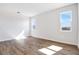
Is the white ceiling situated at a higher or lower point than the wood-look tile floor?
higher

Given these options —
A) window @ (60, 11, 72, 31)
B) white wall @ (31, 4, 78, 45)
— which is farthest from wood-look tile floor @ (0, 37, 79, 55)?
window @ (60, 11, 72, 31)

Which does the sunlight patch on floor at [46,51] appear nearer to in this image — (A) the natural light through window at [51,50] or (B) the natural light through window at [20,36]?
(A) the natural light through window at [51,50]

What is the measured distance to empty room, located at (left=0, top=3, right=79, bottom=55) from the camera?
4.79ft

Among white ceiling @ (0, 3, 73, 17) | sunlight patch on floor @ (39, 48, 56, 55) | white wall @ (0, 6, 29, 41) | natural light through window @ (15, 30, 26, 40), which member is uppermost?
white ceiling @ (0, 3, 73, 17)

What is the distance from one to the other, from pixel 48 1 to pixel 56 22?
1.33 ft

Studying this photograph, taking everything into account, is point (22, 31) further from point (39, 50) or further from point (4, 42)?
point (39, 50)

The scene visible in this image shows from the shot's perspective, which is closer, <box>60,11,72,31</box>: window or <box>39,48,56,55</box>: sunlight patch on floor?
Answer: <box>60,11,72,31</box>: window

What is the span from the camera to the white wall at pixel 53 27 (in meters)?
1.46

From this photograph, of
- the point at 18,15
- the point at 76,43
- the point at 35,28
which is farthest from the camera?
the point at 35,28

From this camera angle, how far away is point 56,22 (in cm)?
158

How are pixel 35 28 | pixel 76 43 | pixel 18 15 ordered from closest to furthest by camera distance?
1. pixel 76 43
2. pixel 18 15
3. pixel 35 28

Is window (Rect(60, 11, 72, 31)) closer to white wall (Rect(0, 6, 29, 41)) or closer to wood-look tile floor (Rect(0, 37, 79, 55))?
wood-look tile floor (Rect(0, 37, 79, 55))

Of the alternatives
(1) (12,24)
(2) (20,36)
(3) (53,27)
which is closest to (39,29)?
(3) (53,27)

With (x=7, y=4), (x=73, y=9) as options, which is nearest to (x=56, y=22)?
(x=73, y=9)
